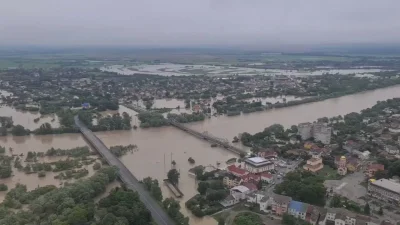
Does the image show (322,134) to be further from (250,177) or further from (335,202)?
(335,202)

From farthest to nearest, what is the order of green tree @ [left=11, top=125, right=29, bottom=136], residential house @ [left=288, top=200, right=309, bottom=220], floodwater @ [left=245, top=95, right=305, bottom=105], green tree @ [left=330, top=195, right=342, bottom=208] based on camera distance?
floodwater @ [left=245, top=95, right=305, bottom=105], green tree @ [left=11, top=125, right=29, bottom=136], green tree @ [left=330, top=195, right=342, bottom=208], residential house @ [left=288, top=200, right=309, bottom=220]

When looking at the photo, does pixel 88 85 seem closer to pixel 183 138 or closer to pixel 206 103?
pixel 206 103

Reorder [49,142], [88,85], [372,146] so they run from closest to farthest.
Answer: [372,146] → [49,142] → [88,85]

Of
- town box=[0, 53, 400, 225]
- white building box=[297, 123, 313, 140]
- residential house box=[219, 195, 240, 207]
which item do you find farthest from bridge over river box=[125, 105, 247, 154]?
residential house box=[219, 195, 240, 207]

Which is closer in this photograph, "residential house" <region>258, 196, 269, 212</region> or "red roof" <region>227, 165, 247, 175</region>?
"residential house" <region>258, 196, 269, 212</region>

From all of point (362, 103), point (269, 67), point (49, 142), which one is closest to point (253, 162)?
point (49, 142)

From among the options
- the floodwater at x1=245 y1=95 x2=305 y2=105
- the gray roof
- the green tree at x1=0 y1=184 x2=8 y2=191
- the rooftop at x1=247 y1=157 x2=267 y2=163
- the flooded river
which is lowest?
the green tree at x1=0 y1=184 x2=8 y2=191

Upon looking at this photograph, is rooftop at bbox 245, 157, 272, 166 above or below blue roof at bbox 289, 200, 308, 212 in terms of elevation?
above

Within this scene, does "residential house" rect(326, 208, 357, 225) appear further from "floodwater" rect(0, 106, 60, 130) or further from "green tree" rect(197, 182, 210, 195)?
"floodwater" rect(0, 106, 60, 130)
